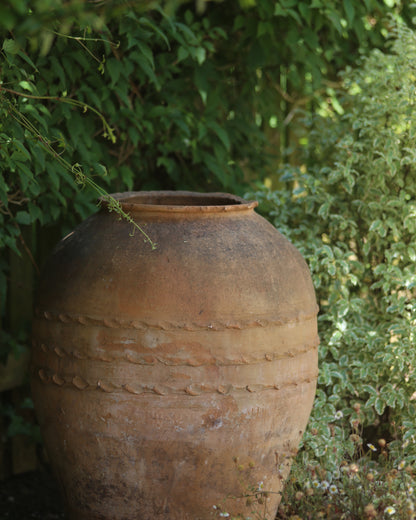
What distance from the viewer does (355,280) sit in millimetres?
2900

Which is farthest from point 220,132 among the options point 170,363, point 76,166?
point 170,363

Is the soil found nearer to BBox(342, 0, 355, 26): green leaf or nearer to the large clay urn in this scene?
the large clay urn

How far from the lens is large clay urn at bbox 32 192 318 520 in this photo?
6.69 feet

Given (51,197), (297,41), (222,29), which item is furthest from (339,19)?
(51,197)

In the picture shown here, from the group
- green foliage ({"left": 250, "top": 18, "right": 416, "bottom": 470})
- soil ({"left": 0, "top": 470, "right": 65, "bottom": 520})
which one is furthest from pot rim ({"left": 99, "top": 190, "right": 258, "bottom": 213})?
soil ({"left": 0, "top": 470, "right": 65, "bottom": 520})

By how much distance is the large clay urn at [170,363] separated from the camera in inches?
80.3

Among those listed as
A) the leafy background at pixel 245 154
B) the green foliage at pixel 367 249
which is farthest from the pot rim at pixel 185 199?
the green foliage at pixel 367 249

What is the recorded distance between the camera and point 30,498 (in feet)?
9.87

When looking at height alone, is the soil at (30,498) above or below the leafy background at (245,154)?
below

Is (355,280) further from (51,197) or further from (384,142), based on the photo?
(51,197)

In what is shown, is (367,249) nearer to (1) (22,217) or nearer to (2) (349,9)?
(2) (349,9)

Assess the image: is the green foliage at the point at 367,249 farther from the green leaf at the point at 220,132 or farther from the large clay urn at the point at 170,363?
the large clay urn at the point at 170,363

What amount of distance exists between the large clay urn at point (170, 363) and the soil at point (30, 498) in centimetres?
68

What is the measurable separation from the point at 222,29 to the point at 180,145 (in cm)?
57
